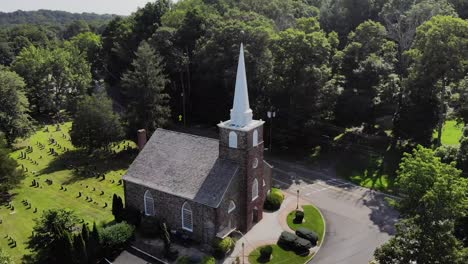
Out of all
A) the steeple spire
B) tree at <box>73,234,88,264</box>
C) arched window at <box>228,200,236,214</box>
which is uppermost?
the steeple spire

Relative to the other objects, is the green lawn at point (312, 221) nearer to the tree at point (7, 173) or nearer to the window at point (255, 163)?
the window at point (255, 163)

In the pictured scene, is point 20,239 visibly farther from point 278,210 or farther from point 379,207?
point 379,207

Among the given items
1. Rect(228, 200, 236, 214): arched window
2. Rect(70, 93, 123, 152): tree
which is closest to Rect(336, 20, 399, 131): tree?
Rect(228, 200, 236, 214): arched window

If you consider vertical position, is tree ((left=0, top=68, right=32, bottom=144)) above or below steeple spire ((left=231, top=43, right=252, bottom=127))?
below

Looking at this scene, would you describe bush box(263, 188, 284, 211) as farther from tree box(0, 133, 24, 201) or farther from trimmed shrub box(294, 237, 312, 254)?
tree box(0, 133, 24, 201)

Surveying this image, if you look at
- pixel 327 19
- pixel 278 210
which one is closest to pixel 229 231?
pixel 278 210

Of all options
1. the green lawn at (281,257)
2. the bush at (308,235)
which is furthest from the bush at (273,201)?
the green lawn at (281,257)
